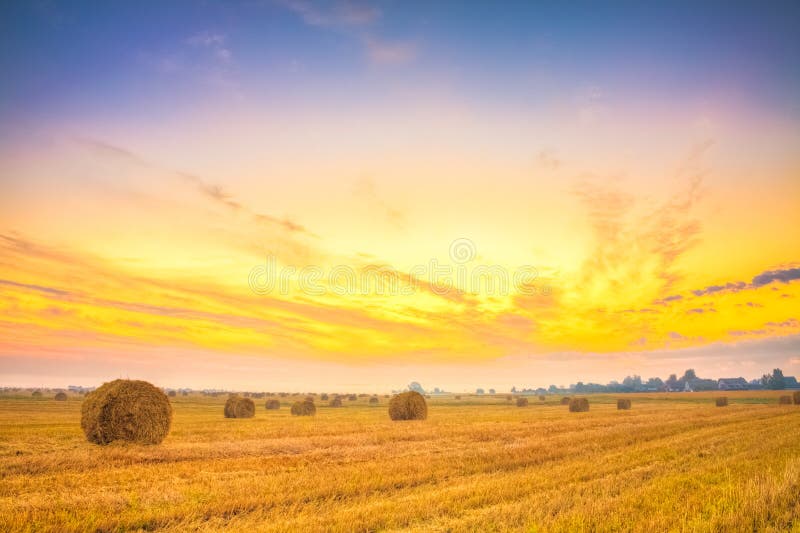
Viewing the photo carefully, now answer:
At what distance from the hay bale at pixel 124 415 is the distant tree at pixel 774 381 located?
7790 inches

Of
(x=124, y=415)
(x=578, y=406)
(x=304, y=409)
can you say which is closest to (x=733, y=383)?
(x=578, y=406)

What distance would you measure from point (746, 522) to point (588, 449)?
8837 millimetres

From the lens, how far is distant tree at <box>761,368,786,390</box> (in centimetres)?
16684

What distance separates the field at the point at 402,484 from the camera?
770cm

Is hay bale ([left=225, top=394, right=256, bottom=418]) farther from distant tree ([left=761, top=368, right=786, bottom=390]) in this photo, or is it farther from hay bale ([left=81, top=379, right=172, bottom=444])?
distant tree ([left=761, top=368, right=786, bottom=390])

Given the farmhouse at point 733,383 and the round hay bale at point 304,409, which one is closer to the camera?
the round hay bale at point 304,409

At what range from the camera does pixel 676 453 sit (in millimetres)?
14969

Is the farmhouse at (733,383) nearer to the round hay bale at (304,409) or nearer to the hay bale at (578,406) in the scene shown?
the hay bale at (578,406)

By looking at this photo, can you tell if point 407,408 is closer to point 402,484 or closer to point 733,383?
point 402,484

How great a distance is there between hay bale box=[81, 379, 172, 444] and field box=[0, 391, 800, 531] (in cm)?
60

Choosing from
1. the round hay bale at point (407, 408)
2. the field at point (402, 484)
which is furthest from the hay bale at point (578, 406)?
the field at point (402, 484)

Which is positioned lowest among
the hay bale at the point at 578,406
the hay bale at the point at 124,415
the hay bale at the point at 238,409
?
the hay bale at the point at 578,406

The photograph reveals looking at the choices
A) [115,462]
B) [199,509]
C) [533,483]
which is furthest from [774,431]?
[115,462]

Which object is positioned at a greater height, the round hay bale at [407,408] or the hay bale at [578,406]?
the round hay bale at [407,408]
